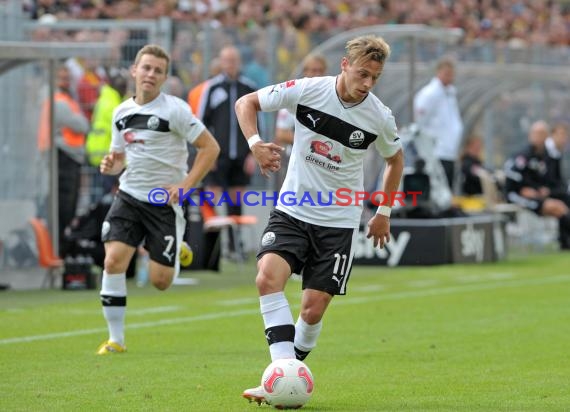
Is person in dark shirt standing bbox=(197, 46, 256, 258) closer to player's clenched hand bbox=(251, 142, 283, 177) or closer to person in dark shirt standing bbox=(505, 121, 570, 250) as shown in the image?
person in dark shirt standing bbox=(505, 121, 570, 250)

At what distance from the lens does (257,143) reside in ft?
25.5

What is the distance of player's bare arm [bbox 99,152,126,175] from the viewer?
10.7 meters

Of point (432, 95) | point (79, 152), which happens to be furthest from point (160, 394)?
point (432, 95)

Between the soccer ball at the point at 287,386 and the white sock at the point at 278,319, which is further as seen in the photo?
the white sock at the point at 278,319

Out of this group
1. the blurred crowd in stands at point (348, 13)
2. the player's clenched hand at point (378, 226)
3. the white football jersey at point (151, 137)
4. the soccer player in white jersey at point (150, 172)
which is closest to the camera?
the player's clenched hand at point (378, 226)

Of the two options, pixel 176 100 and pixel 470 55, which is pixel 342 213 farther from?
pixel 470 55

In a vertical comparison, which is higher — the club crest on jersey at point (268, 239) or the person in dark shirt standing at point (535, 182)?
the club crest on jersey at point (268, 239)

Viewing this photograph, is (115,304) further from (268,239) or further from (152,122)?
(268,239)

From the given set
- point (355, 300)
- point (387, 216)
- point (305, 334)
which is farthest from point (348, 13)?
point (305, 334)

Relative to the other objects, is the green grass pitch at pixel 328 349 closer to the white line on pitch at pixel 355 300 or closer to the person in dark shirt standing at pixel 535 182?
the white line on pitch at pixel 355 300

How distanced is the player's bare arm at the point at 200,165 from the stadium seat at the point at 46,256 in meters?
5.12

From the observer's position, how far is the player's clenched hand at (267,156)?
762cm

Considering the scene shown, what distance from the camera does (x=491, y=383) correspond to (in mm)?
8633

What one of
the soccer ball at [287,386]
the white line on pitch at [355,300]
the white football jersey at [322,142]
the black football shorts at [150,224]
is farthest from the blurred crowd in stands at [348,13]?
the soccer ball at [287,386]
